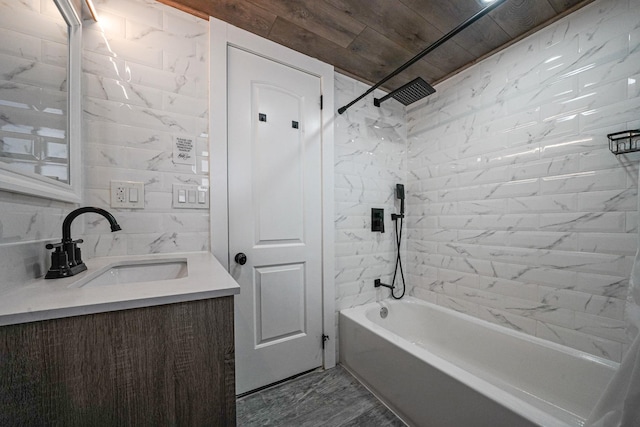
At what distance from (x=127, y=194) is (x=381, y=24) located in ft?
5.71

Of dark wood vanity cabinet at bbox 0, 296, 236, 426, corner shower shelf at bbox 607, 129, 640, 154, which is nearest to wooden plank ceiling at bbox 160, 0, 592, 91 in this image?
corner shower shelf at bbox 607, 129, 640, 154

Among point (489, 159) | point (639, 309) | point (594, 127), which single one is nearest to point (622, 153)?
point (594, 127)

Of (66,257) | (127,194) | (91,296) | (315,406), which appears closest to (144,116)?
(127,194)

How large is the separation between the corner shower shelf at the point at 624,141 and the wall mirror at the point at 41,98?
2.33 m

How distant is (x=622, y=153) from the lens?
112 cm

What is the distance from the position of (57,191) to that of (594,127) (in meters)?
2.51

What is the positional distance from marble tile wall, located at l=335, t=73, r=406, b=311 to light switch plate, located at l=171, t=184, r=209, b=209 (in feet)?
3.11

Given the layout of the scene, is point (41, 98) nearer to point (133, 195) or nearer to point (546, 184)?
point (133, 195)

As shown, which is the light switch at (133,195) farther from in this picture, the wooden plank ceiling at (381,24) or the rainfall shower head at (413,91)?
the rainfall shower head at (413,91)

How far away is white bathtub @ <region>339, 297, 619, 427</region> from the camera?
3.20 ft

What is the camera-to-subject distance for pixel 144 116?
1.24 meters

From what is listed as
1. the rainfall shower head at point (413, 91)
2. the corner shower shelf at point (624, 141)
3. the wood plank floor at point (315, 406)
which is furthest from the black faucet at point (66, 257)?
the corner shower shelf at point (624, 141)

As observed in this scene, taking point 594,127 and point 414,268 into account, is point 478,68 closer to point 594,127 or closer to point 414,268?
point 594,127

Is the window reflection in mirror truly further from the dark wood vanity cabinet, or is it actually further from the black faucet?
the dark wood vanity cabinet
